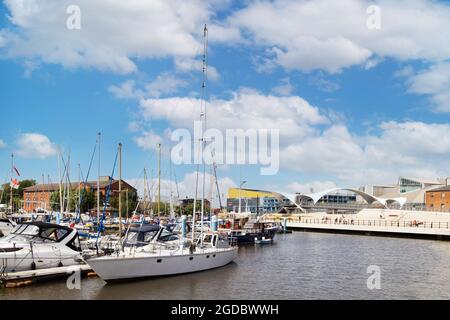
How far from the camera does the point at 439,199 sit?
133375 millimetres

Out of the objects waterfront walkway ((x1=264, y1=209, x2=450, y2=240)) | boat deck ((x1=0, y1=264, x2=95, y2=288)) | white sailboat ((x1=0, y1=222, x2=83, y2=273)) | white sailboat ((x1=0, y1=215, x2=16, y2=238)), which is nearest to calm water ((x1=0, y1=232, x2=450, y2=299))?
boat deck ((x1=0, y1=264, x2=95, y2=288))

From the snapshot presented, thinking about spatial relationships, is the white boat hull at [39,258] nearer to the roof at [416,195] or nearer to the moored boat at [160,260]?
the moored boat at [160,260]

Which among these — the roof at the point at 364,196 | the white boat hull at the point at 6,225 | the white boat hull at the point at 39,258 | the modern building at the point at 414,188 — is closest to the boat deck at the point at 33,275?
the white boat hull at the point at 39,258

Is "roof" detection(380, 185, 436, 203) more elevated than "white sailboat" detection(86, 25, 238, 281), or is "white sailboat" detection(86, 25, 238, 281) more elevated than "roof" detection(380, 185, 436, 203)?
"roof" detection(380, 185, 436, 203)

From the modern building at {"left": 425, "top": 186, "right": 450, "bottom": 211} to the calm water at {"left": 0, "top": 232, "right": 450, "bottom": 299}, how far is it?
86683mm

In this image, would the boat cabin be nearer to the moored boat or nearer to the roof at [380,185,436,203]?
the moored boat

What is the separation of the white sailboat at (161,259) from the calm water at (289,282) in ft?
2.07

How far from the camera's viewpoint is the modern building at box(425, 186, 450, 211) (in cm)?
12925

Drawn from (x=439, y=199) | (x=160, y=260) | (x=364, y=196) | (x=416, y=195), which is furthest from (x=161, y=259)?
(x=416, y=195)

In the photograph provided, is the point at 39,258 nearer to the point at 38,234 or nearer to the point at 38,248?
the point at 38,248

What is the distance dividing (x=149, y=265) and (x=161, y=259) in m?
1.06
